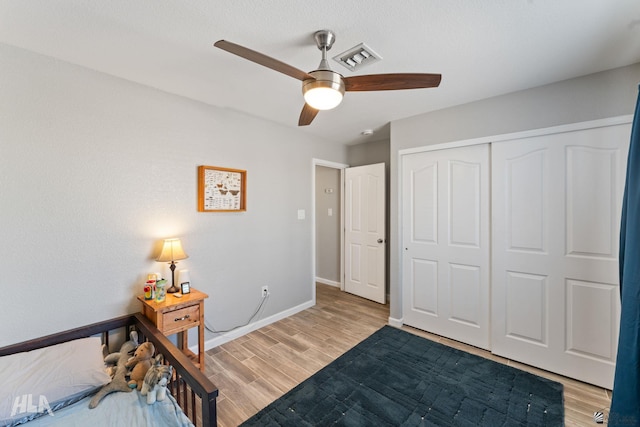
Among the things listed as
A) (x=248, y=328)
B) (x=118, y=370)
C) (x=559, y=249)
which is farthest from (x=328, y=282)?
(x=118, y=370)

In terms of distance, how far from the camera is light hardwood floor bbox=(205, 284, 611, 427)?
1.88 metres

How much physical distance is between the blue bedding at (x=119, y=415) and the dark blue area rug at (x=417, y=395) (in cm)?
56

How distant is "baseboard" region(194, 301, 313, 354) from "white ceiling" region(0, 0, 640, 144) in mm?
2409

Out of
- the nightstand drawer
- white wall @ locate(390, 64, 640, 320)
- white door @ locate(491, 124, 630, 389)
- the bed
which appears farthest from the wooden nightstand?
white door @ locate(491, 124, 630, 389)

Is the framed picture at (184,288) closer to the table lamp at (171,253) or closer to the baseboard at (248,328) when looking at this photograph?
the table lamp at (171,253)

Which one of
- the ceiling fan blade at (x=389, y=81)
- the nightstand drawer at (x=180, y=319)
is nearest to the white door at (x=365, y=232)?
the ceiling fan blade at (x=389, y=81)

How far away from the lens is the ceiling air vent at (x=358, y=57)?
1.69 meters

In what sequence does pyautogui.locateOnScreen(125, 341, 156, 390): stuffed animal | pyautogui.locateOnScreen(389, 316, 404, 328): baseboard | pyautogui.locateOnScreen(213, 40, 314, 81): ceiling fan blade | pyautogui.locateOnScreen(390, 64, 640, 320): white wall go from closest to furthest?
1. pyautogui.locateOnScreen(213, 40, 314, 81): ceiling fan blade
2. pyautogui.locateOnScreen(125, 341, 156, 390): stuffed animal
3. pyautogui.locateOnScreen(390, 64, 640, 320): white wall
4. pyautogui.locateOnScreen(389, 316, 404, 328): baseboard

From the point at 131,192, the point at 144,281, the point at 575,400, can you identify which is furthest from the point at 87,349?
the point at 575,400

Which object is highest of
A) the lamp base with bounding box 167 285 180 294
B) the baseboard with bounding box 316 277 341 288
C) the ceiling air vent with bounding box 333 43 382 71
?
the ceiling air vent with bounding box 333 43 382 71

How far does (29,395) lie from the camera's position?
1.34 m

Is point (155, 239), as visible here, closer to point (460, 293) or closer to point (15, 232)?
point (15, 232)

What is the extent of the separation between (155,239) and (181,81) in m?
1.35

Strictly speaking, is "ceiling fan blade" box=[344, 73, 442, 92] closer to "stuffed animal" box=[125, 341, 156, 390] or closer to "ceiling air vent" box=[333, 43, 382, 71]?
"ceiling air vent" box=[333, 43, 382, 71]
